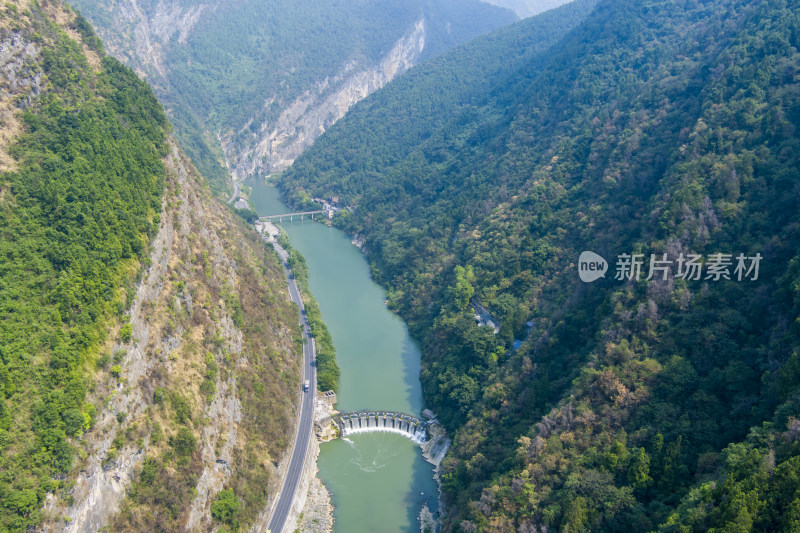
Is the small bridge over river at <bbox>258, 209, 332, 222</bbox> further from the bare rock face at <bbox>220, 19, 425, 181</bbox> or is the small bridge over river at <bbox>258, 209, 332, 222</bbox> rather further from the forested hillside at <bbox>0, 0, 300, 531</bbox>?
the forested hillside at <bbox>0, 0, 300, 531</bbox>

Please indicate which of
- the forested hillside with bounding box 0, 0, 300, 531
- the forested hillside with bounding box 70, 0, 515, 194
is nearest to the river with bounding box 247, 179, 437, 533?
the forested hillside with bounding box 0, 0, 300, 531

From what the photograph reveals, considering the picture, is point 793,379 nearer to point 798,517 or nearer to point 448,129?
point 798,517

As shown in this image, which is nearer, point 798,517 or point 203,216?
point 798,517

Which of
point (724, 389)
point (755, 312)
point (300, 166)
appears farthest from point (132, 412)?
point (300, 166)

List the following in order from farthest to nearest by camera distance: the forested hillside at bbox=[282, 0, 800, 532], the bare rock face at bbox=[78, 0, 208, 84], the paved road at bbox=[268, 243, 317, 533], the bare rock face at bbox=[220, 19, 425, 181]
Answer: the bare rock face at bbox=[220, 19, 425, 181]
the bare rock face at bbox=[78, 0, 208, 84]
the paved road at bbox=[268, 243, 317, 533]
the forested hillside at bbox=[282, 0, 800, 532]

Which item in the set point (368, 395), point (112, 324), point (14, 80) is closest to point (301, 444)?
point (368, 395)

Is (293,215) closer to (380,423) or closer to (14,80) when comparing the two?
(380,423)
